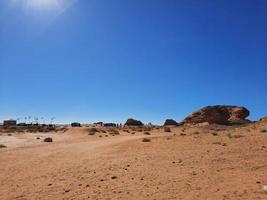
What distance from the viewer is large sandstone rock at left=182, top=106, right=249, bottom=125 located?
8619 centimetres

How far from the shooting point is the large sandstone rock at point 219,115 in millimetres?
86188

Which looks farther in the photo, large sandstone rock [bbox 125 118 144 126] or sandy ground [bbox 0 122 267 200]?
large sandstone rock [bbox 125 118 144 126]

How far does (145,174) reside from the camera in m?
13.8

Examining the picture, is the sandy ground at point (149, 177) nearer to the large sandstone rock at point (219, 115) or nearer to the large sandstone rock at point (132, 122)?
the large sandstone rock at point (219, 115)

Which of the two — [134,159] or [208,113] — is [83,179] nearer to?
[134,159]

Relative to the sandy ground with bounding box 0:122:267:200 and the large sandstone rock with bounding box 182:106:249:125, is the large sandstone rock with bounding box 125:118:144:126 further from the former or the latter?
the sandy ground with bounding box 0:122:267:200

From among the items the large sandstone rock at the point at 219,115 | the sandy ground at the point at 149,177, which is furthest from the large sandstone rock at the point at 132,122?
the sandy ground at the point at 149,177

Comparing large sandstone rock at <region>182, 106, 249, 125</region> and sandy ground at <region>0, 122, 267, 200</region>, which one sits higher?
large sandstone rock at <region>182, 106, 249, 125</region>

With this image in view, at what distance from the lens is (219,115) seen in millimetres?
88062

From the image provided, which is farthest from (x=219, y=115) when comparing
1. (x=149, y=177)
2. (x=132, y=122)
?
(x=149, y=177)

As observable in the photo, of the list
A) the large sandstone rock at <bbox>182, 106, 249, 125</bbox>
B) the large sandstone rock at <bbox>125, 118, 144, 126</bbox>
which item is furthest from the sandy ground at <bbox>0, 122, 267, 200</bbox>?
the large sandstone rock at <bbox>125, 118, 144, 126</bbox>

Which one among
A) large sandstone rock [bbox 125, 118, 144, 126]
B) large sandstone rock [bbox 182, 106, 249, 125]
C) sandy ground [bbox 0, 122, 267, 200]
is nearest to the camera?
sandy ground [bbox 0, 122, 267, 200]

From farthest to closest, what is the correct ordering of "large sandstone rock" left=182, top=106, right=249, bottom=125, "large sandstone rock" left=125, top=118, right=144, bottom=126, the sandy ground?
"large sandstone rock" left=125, top=118, right=144, bottom=126
"large sandstone rock" left=182, top=106, right=249, bottom=125
the sandy ground

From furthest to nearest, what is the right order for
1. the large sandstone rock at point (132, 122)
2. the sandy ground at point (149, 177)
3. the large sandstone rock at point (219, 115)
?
the large sandstone rock at point (132, 122), the large sandstone rock at point (219, 115), the sandy ground at point (149, 177)
